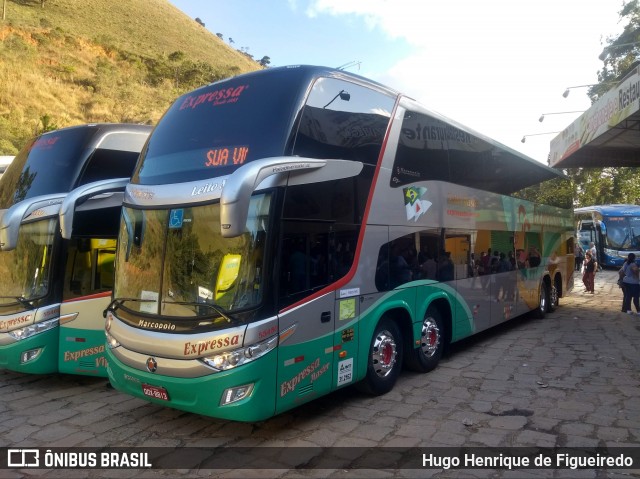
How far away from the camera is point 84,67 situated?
49438 mm

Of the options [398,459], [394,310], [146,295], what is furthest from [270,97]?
[398,459]

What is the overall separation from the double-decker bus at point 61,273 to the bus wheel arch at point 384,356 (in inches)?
148

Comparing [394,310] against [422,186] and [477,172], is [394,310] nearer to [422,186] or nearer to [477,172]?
[422,186]

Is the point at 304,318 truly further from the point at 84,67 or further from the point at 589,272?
the point at 84,67

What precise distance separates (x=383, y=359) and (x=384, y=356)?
0.04 metres

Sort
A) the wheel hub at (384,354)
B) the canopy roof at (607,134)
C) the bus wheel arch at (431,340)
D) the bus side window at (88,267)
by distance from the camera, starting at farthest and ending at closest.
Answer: the canopy roof at (607,134)
the bus wheel arch at (431,340)
the bus side window at (88,267)
the wheel hub at (384,354)

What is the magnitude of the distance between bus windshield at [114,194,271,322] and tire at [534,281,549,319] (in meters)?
10.2

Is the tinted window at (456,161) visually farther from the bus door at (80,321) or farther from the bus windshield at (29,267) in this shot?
the bus windshield at (29,267)

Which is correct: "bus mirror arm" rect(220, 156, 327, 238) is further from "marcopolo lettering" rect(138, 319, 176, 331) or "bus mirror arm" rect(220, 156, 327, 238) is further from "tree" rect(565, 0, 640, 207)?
"tree" rect(565, 0, 640, 207)

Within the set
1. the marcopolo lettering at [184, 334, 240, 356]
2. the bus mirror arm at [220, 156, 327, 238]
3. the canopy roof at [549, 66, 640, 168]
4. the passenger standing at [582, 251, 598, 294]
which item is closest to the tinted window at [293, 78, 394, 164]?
the bus mirror arm at [220, 156, 327, 238]

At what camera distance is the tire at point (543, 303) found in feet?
42.8

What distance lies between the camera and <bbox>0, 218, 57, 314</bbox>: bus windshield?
23.3 ft

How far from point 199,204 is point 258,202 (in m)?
0.60

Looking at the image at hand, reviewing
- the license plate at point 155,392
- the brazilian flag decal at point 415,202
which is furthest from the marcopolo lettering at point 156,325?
the brazilian flag decal at point 415,202
